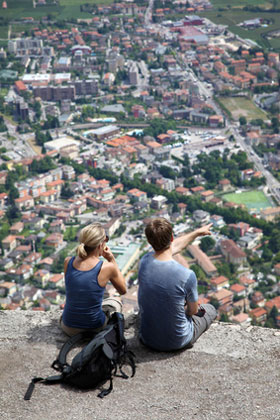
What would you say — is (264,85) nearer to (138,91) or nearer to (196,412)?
(138,91)

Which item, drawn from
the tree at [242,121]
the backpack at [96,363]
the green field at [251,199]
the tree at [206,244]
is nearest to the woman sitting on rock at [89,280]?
the backpack at [96,363]

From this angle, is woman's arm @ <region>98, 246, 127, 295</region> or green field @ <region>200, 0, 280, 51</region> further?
green field @ <region>200, 0, 280, 51</region>

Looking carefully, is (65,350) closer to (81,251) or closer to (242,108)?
(81,251)

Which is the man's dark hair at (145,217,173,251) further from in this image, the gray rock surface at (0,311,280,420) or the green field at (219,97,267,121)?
the green field at (219,97,267,121)

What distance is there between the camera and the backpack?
2.29 m

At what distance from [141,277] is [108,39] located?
39.4m

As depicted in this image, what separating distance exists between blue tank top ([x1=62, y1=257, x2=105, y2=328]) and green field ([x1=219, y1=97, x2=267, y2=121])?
27.0m

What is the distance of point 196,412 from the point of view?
221 cm

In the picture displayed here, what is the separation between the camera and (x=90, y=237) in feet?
8.09

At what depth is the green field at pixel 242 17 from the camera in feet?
131

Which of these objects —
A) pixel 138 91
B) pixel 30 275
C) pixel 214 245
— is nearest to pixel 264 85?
pixel 138 91

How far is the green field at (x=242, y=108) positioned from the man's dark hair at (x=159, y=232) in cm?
2708

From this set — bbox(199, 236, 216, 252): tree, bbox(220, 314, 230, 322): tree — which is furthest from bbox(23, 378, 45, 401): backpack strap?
bbox(199, 236, 216, 252): tree

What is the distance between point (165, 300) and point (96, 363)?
33cm
